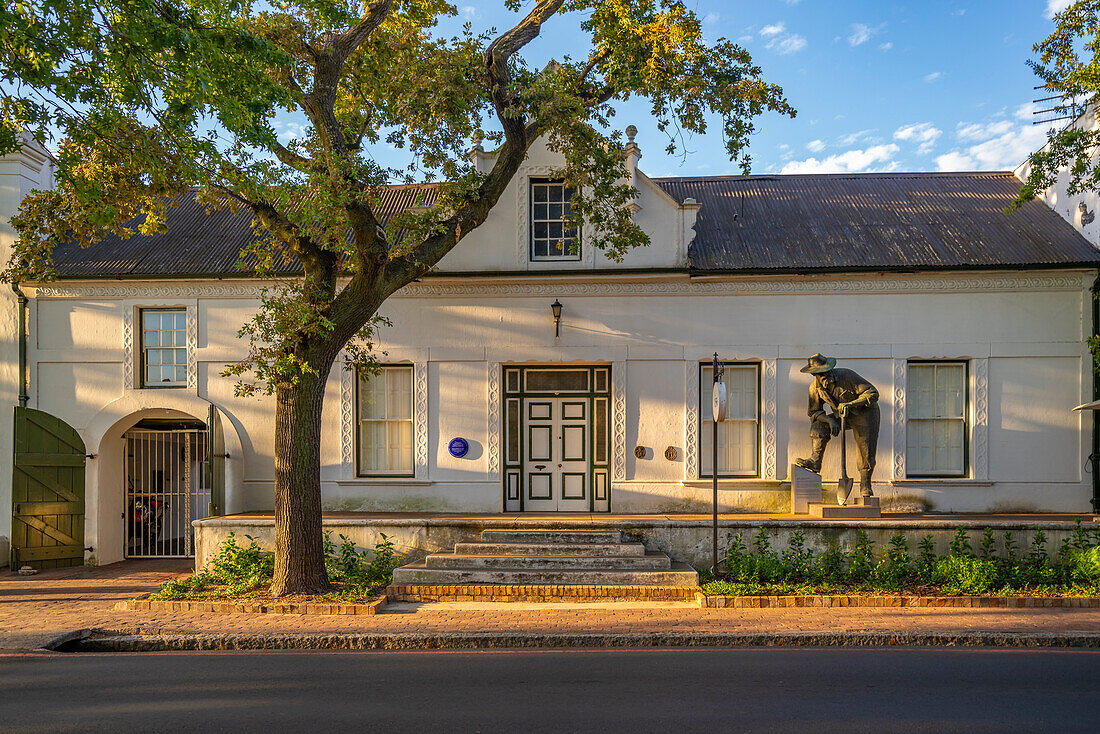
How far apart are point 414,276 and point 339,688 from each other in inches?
204

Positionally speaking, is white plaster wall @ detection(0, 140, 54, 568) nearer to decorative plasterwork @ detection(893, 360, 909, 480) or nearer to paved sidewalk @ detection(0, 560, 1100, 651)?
paved sidewalk @ detection(0, 560, 1100, 651)

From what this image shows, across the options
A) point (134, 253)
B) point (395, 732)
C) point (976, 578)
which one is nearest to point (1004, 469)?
point (976, 578)

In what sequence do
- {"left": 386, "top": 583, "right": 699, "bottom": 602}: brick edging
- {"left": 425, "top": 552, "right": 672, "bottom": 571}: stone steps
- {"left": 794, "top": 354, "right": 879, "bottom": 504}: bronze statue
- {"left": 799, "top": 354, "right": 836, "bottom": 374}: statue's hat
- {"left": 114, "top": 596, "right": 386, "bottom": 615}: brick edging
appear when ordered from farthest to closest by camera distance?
1. {"left": 794, "top": 354, "right": 879, "bottom": 504}: bronze statue
2. {"left": 799, "top": 354, "right": 836, "bottom": 374}: statue's hat
3. {"left": 425, "top": 552, "right": 672, "bottom": 571}: stone steps
4. {"left": 386, "top": 583, "right": 699, "bottom": 602}: brick edging
5. {"left": 114, "top": 596, "right": 386, "bottom": 615}: brick edging

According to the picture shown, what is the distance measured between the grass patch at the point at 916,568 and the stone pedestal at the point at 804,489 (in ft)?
4.05

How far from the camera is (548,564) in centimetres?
989

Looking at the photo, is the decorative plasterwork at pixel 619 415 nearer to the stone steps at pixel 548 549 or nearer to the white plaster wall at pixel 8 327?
the stone steps at pixel 548 549

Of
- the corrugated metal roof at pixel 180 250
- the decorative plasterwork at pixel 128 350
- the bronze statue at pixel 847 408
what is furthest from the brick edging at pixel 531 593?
the decorative plasterwork at pixel 128 350

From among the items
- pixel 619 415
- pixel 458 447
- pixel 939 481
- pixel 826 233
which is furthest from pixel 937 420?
pixel 458 447

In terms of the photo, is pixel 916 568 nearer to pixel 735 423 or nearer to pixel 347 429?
pixel 735 423

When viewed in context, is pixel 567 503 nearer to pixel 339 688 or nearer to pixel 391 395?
pixel 391 395

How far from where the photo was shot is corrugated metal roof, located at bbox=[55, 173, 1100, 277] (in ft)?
39.1

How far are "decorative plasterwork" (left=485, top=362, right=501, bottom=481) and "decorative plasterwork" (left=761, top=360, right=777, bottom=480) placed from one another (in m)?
4.53

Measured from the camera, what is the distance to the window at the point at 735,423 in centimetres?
1206

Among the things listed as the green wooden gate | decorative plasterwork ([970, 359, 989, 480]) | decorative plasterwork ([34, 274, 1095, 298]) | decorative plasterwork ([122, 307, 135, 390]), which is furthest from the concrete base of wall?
decorative plasterwork ([34, 274, 1095, 298])
